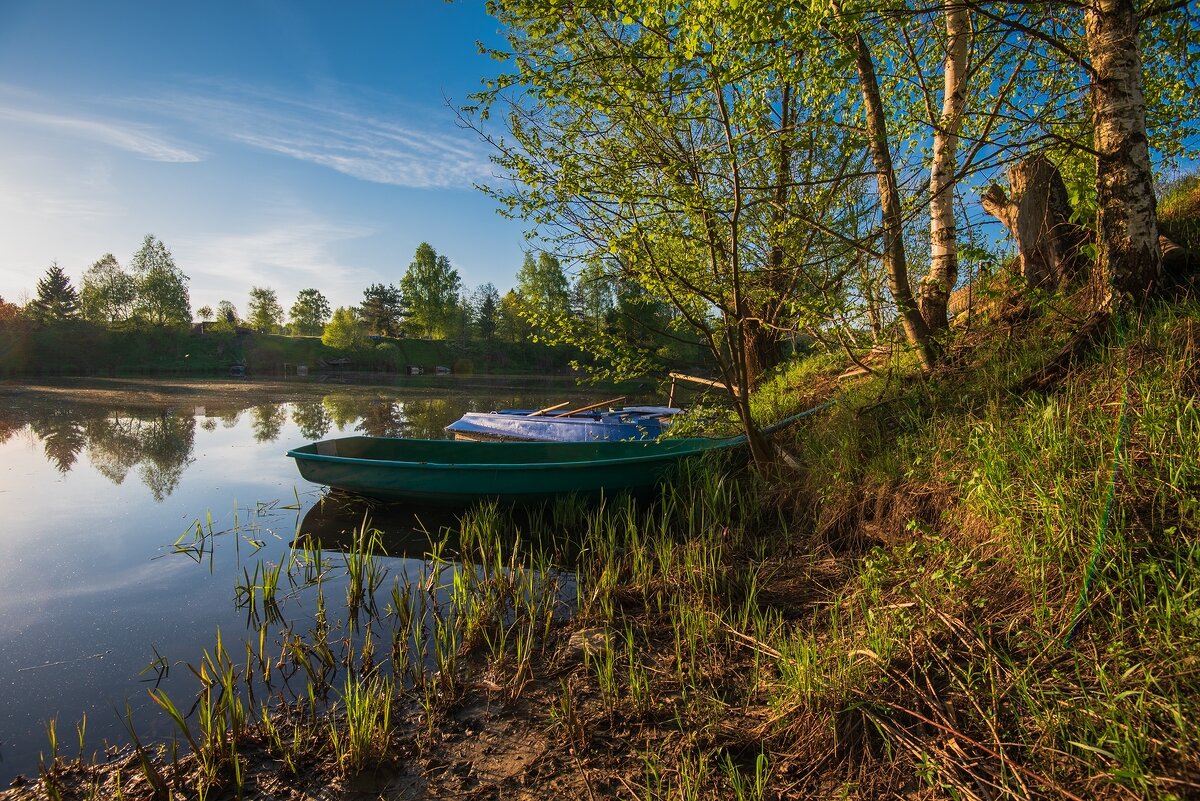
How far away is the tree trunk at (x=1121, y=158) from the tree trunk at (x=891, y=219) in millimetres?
1284

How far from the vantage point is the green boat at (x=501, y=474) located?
635cm

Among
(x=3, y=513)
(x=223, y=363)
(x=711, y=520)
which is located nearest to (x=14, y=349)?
(x=223, y=363)

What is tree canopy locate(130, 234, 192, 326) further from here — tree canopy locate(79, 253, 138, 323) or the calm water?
the calm water

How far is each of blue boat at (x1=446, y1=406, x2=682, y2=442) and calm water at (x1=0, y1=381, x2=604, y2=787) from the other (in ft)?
13.9

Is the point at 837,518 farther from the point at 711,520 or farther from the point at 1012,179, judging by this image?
the point at 1012,179

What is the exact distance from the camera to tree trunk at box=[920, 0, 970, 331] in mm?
4820

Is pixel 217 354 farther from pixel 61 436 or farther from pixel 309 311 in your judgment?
pixel 61 436

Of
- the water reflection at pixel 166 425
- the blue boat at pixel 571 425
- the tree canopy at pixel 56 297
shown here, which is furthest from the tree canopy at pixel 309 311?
the blue boat at pixel 571 425

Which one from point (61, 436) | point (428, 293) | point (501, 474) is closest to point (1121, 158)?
point (501, 474)

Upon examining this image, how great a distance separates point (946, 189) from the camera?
5.03 metres

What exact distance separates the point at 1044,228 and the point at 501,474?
19.1 feet

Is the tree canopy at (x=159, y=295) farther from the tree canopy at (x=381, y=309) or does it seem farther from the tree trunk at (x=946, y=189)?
the tree trunk at (x=946, y=189)

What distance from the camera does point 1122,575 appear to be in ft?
7.89

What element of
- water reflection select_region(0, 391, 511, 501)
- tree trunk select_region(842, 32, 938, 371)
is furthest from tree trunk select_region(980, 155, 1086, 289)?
water reflection select_region(0, 391, 511, 501)
